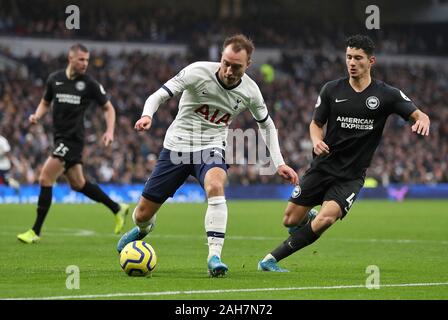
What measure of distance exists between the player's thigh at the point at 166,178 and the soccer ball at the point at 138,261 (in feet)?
2.40

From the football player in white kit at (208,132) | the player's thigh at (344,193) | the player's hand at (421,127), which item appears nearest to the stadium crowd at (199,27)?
the football player in white kit at (208,132)

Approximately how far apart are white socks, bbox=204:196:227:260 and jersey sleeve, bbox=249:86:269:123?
106cm

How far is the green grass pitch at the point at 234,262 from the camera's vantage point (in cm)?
832

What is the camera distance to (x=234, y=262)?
38.0 feet

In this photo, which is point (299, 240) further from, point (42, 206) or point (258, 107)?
point (42, 206)

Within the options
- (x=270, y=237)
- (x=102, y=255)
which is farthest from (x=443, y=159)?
(x=102, y=255)

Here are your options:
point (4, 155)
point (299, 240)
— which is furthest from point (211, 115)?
point (4, 155)

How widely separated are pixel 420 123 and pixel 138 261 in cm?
313

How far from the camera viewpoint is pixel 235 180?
117 ft

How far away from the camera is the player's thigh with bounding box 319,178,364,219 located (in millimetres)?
10008

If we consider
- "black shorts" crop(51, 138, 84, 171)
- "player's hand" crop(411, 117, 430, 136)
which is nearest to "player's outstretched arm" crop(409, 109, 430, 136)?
"player's hand" crop(411, 117, 430, 136)

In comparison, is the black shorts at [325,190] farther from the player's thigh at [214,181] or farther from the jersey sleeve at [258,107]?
the player's thigh at [214,181]

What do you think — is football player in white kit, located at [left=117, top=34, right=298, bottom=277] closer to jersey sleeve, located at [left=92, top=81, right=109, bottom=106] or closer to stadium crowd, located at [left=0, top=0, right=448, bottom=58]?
jersey sleeve, located at [left=92, top=81, right=109, bottom=106]
